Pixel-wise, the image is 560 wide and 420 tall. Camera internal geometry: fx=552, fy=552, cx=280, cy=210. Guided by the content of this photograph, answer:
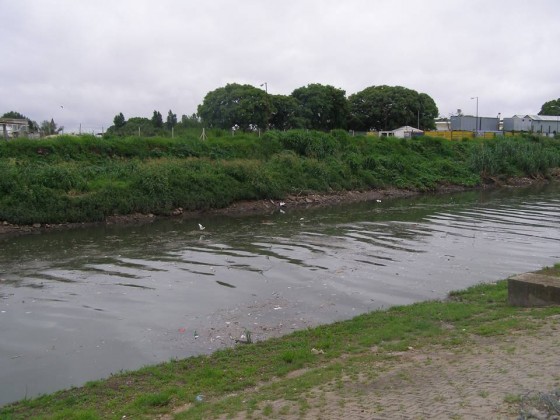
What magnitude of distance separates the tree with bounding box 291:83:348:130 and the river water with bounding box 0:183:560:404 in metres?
49.3

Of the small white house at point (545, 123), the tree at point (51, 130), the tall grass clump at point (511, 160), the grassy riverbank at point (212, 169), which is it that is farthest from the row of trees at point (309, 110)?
the tall grass clump at point (511, 160)

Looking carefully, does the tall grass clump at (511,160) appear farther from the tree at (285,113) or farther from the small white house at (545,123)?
the small white house at (545,123)

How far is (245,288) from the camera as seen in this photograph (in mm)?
14812

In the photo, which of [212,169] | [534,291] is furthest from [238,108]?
[534,291]

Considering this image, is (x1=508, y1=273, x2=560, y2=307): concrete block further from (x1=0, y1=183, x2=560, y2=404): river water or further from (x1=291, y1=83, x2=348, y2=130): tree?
(x1=291, y1=83, x2=348, y2=130): tree

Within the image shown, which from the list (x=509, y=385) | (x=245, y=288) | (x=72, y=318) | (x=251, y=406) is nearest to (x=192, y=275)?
(x=245, y=288)

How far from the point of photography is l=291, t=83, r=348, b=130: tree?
76812 millimetres

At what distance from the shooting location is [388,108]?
279 ft

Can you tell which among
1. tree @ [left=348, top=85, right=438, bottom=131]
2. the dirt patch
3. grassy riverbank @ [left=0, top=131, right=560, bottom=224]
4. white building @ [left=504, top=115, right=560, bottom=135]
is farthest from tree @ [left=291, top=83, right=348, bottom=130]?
the dirt patch

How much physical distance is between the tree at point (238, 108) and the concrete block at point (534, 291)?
57259mm

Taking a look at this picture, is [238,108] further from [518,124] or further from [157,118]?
[518,124]

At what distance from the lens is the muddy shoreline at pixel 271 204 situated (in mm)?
25766

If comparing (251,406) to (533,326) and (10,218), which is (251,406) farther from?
(10,218)

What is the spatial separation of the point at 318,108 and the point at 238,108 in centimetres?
1548
